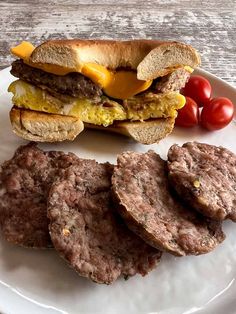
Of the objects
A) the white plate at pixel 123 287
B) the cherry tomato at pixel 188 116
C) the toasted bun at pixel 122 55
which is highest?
the toasted bun at pixel 122 55

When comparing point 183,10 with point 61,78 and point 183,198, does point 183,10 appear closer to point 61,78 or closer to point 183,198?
point 61,78

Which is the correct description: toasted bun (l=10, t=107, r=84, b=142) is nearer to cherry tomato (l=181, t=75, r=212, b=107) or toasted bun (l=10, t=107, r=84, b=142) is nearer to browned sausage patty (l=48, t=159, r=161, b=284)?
browned sausage patty (l=48, t=159, r=161, b=284)

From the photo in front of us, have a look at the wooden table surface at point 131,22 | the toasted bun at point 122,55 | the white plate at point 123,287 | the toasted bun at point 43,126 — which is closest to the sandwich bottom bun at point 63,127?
the toasted bun at point 43,126

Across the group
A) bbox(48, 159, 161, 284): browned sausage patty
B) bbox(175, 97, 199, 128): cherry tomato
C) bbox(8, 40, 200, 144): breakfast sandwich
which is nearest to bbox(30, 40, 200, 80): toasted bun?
bbox(8, 40, 200, 144): breakfast sandwich

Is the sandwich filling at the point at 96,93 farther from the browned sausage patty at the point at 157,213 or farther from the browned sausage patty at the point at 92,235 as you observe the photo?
the browned sausage patty at the point at 92,235

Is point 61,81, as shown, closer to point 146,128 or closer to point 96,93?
point 96,93

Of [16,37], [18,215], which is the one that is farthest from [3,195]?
[16,37]

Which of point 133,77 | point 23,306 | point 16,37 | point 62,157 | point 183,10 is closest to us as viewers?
point 23,306
